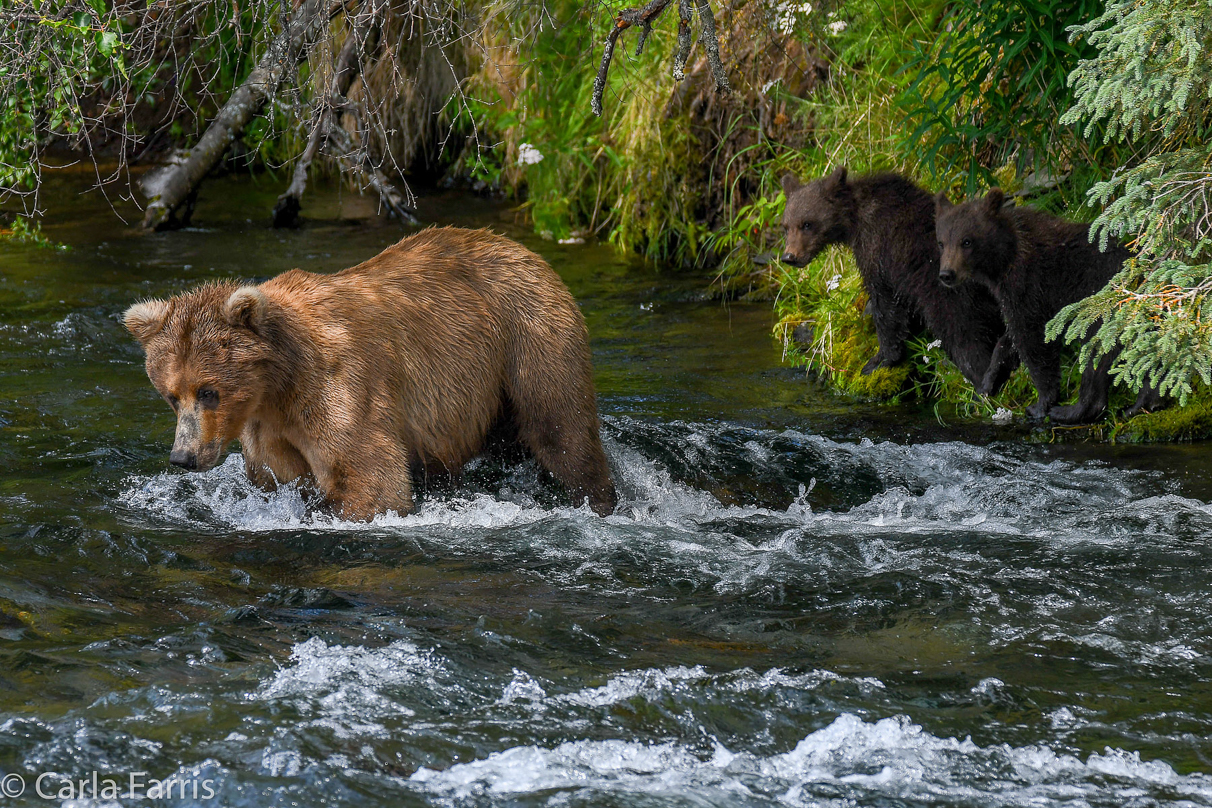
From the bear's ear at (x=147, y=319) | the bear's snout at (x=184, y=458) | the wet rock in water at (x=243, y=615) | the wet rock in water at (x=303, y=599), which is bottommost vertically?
the wet rock in water at (x=243, y=615)

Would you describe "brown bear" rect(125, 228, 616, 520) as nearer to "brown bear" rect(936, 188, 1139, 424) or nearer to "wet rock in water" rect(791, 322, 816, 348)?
"brown bear" rect(936, 188, 1139, 424)

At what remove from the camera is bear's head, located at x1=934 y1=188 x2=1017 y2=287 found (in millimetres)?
6340

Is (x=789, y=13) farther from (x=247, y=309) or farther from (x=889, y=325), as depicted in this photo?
(x=247, y=309)

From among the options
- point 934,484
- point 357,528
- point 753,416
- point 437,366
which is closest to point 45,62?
point 437,366

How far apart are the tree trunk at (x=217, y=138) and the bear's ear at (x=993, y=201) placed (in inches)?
137

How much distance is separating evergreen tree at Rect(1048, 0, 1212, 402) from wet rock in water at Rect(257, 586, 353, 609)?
280cm

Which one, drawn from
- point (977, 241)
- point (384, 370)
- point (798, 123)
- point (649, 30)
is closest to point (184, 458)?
point (384, 370)

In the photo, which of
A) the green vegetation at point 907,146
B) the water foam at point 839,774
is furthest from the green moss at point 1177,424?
the water foam at point 839,774

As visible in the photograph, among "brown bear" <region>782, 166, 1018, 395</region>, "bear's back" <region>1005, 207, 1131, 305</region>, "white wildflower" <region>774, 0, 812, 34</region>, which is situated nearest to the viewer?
"bear's back" <region>1005, 207, 1131, 305</region>

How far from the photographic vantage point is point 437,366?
212 inches

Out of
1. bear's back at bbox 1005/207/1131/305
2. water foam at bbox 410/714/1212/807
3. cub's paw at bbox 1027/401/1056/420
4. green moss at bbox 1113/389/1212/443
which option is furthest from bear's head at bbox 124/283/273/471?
green moss at bbox 1113/389/1212/443

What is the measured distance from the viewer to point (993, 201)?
20.9 ft

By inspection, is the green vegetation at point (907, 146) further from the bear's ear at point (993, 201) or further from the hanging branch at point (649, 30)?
the hanging branch at point (649, 30)

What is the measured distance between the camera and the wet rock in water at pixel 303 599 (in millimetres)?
4281
